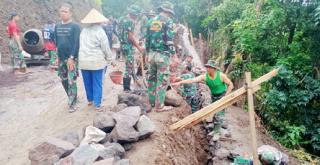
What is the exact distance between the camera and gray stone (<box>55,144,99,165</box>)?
14.5 ft

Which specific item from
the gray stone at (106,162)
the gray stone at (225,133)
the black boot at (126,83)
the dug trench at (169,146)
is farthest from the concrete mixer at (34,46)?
the gray stone at (106,162)

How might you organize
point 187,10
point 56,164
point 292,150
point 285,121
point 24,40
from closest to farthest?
point 56,164 < point 292,150 < point 285,121 < point 24,40 < point 187,10

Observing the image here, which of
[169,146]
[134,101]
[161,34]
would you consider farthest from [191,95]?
[169,146]

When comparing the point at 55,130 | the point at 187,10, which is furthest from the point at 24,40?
the point at 187,10

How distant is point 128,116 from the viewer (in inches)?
216

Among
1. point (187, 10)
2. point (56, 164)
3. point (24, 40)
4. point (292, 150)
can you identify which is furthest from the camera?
point (187, 10)

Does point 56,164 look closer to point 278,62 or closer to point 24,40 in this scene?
point 278,62

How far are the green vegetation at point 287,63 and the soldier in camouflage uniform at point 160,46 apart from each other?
3.65 meters

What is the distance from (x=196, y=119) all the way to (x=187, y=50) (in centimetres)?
798

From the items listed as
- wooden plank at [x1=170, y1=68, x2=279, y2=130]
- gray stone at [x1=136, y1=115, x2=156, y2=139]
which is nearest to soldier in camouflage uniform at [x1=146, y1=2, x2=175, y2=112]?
gray stone at [x1=136, y1=115, x2=156, y2=139]

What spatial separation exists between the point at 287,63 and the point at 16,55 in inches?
325

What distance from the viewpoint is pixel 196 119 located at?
4.59 metres

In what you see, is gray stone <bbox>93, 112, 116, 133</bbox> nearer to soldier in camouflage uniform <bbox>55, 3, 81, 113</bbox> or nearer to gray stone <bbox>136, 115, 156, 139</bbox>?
gray stone <bbox>136, 115, 156, 139</bbox>

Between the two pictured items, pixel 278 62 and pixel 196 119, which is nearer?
pixel 196 119
